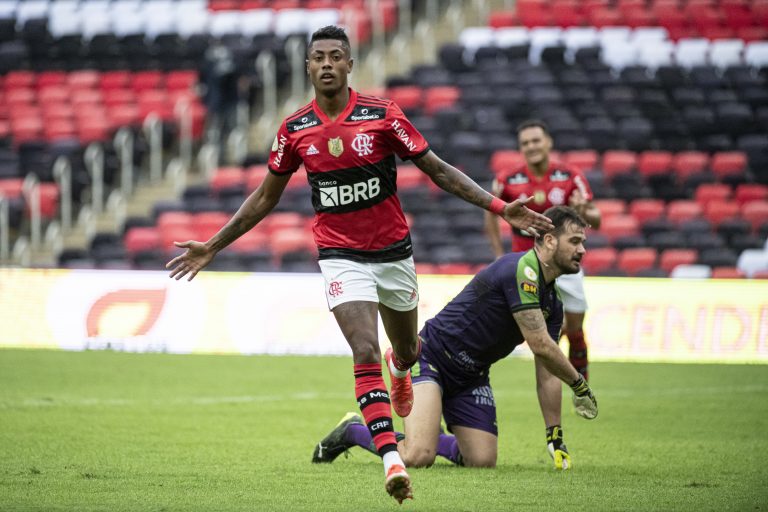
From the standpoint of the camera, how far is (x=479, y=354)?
8.23 meters

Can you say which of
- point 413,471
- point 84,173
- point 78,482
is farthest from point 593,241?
point 78,482

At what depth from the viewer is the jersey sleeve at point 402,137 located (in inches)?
272

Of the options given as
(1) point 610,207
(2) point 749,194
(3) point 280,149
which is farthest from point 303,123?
(2) point 749,194

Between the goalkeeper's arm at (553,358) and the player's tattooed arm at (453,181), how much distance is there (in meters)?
1.05

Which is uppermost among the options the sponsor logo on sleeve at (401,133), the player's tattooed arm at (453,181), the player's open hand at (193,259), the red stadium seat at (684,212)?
the sponsor logo on sleeve at (401,133)

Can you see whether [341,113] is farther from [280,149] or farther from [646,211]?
[646,211]

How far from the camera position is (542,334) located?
7.57 meters

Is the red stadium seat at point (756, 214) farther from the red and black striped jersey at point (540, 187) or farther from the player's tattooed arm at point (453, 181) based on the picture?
the player's tattooed arm at point (453, 181)

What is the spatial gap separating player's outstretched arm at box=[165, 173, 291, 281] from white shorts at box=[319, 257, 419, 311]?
569mm

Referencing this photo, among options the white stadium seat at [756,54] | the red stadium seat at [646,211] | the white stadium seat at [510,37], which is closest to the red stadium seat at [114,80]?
the white stadium seat at [510,37]

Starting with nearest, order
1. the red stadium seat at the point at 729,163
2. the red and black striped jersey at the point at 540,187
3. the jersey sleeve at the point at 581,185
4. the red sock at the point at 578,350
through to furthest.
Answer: the red sock at the point at 578,350, the jersey sleeve at the point at 581,185, the red and black striped jersey at the point at 540,187, the red stadium seat at the point at 729,163

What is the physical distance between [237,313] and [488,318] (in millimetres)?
9753

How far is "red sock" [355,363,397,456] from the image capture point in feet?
21.2

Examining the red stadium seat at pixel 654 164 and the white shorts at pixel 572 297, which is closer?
the white shorts at pixel 572 297
